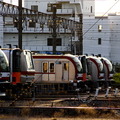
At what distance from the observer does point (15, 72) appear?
94.9 ft

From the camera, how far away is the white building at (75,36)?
66.9 metres

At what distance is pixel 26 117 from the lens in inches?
796

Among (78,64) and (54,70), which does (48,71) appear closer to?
(54,70)

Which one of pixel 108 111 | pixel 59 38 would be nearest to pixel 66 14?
pixel 59 38

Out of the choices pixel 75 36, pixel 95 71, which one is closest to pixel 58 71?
pixel 95 71

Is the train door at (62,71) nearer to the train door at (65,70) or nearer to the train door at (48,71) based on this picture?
the train door at (65,70)

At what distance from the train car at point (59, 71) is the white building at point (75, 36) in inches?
1074

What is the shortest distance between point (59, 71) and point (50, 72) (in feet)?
2.20

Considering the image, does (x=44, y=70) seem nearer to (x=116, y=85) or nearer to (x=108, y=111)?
(x=116, y=85)

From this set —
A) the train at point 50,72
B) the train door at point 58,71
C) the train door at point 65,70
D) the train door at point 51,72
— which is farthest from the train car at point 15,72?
the train door at point 65,70

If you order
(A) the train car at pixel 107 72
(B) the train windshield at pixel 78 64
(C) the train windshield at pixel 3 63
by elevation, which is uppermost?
(C) the train windshield at pixel 3 63

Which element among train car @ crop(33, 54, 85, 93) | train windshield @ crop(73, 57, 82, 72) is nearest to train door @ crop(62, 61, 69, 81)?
train car @ crop(33, 54, 85, 93)

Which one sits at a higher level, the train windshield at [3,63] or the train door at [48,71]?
the train windshield at [3,63]

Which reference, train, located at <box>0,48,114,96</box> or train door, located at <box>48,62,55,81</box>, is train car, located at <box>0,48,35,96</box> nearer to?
train, located at <box>0,48,114,96</box>
